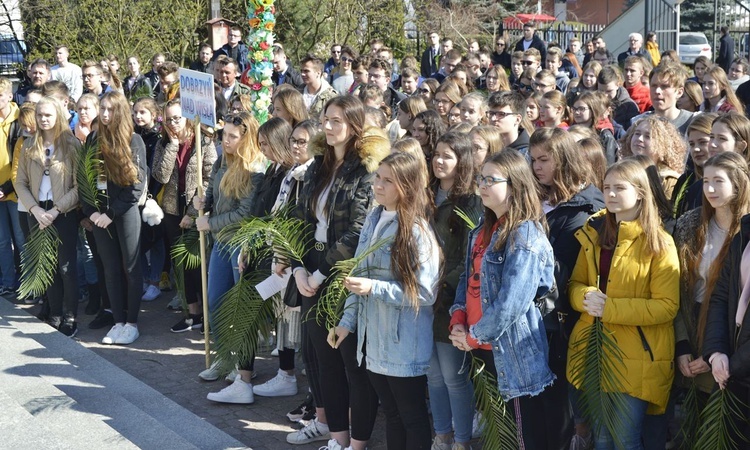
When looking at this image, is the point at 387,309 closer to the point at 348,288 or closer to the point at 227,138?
the point at 348,288

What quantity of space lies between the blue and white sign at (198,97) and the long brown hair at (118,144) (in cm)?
59

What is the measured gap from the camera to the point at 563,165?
497 centimetres

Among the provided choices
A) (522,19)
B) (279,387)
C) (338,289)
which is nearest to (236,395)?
(279,387)

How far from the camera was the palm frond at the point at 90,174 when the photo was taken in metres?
7.87

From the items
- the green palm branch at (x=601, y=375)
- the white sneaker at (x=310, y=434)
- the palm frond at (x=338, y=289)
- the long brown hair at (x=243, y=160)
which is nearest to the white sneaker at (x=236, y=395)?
the white sneaker at (x=310, y=434)

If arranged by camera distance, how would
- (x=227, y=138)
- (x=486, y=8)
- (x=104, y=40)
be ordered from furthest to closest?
(x=486, y=8) < (x=104, y=40) < (x=227, y=138)

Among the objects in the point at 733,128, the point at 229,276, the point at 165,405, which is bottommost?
the point at 165,405

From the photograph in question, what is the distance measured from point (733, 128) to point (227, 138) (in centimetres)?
345

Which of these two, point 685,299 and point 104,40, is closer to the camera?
point 685,299

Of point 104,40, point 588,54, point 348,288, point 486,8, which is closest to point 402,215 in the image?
point 348,288

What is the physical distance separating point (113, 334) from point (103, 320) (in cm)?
52

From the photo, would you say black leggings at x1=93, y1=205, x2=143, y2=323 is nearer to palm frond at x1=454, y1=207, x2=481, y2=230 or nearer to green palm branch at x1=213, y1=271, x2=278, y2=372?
green palm branch at x1=213, y1=271, x2=278, y2=372

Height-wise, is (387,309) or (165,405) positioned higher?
(387,309)

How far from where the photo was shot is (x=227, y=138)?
675 centimetres
